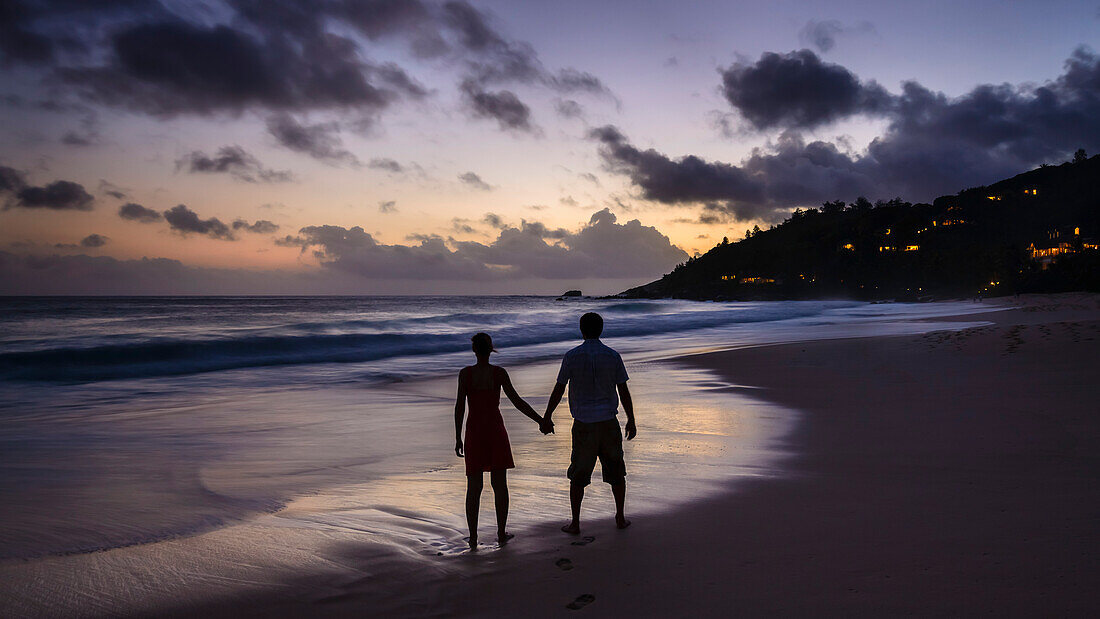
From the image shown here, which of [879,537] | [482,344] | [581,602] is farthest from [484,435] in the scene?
[879,537]

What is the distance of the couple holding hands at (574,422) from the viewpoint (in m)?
4.82

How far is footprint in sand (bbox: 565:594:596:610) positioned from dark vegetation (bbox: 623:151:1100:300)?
268 ft

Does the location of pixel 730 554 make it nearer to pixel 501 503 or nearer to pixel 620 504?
pixel 620 504

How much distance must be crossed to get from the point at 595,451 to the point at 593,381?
0.59 m

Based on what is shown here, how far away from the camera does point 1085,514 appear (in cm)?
455

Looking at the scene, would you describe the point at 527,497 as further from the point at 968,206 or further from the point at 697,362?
the point at 968,206

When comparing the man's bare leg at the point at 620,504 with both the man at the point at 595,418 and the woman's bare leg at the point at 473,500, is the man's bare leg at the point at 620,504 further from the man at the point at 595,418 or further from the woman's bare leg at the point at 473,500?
the woman's bare leg at the point at 473,500

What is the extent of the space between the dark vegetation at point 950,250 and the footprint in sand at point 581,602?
8169 cm

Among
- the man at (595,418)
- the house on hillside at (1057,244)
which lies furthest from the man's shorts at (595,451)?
the house on hillside at (1057,244)

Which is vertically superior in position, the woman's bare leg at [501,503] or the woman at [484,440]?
the woman at [484,440]

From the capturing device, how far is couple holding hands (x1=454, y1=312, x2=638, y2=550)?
4824 mm

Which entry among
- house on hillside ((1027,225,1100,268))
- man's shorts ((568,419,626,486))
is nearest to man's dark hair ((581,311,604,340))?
man's shorts ((568,419,626,486))

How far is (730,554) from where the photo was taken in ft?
14.0

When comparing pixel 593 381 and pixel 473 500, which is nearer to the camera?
pixel 473 500
